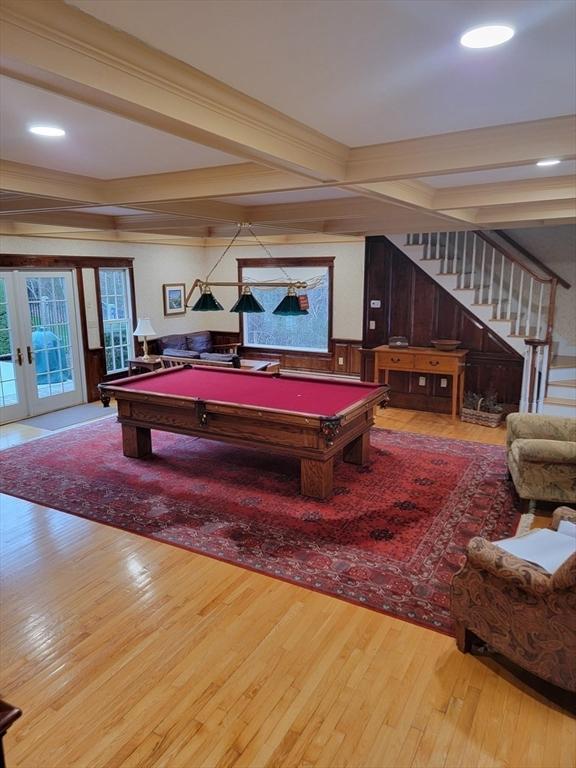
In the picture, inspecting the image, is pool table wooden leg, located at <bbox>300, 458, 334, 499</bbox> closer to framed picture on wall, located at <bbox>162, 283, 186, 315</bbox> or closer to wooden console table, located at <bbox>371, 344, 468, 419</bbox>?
wooden console table, located at <bbox>371, 344, 468, 419</bbox>

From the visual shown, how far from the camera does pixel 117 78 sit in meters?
1.61

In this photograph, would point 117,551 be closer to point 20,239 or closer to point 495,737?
point 495,737

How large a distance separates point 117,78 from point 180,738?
103 inches

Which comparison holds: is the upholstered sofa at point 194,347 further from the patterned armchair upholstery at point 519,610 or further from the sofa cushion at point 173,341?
the patterned armchair upholstery at point 519,610

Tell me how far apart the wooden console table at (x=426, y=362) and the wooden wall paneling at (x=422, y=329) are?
27 centimetres

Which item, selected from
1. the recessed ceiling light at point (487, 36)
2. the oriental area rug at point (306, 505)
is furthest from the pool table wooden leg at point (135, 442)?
the recessed ceiling light at point (487, 36)

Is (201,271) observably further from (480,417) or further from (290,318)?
(480,417)

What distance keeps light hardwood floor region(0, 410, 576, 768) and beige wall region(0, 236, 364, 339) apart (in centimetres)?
626

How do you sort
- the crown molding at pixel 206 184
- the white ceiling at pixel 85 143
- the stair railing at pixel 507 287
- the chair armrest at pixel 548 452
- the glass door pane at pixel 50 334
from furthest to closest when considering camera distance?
the glass door pane at pixel 50 334, the stair railing at pixel 507 287, the chair armrest at pixel 548 452, the crown molding at pixel 206 184, the white ceiling at pixel 85 143

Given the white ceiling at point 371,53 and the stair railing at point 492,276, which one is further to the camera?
the stair railing at point 492,276

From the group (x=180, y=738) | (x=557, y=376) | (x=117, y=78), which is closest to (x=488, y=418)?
(x=557, y=376)

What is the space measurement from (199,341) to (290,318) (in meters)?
1.93

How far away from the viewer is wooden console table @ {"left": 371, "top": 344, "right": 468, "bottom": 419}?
6.99 meters

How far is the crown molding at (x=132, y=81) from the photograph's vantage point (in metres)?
1.36
